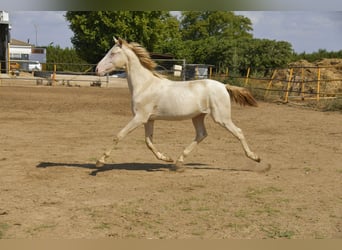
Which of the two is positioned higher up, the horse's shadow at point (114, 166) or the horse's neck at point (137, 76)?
the horse's neck at point (137, 76)

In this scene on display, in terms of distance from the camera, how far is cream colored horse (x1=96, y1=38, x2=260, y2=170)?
6.23 m

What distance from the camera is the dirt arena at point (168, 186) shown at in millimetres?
3867

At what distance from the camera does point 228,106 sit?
6320 millimetres

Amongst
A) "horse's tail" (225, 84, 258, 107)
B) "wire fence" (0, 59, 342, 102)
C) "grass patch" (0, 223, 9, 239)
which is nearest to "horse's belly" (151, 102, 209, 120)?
"horse's tail" (225, 84, 258, 107)

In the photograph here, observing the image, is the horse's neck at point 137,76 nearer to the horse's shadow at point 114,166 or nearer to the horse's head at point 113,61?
the horse's head at point 113,61

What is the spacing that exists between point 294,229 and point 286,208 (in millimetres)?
733

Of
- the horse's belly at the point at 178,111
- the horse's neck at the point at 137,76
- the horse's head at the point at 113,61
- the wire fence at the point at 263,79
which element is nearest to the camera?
the horse's belly at the point at 178,111

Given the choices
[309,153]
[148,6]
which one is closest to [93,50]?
[309,153]

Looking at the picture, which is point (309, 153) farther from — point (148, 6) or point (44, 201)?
point (148, 6)

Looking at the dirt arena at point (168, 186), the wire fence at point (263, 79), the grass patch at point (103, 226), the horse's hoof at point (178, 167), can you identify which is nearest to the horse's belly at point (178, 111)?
the horse's hoof at point (178, 167)

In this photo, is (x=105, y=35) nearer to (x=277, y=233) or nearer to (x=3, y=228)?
(x=3, y=228)

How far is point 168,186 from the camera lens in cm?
558

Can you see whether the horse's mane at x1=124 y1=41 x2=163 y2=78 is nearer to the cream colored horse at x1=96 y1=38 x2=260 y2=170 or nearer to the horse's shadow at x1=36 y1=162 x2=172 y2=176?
the cream colored horse at x1=96 y1=38 x2=260 y2=170

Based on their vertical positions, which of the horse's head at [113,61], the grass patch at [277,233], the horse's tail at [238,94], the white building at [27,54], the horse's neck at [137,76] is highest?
the white building at [27,54]
